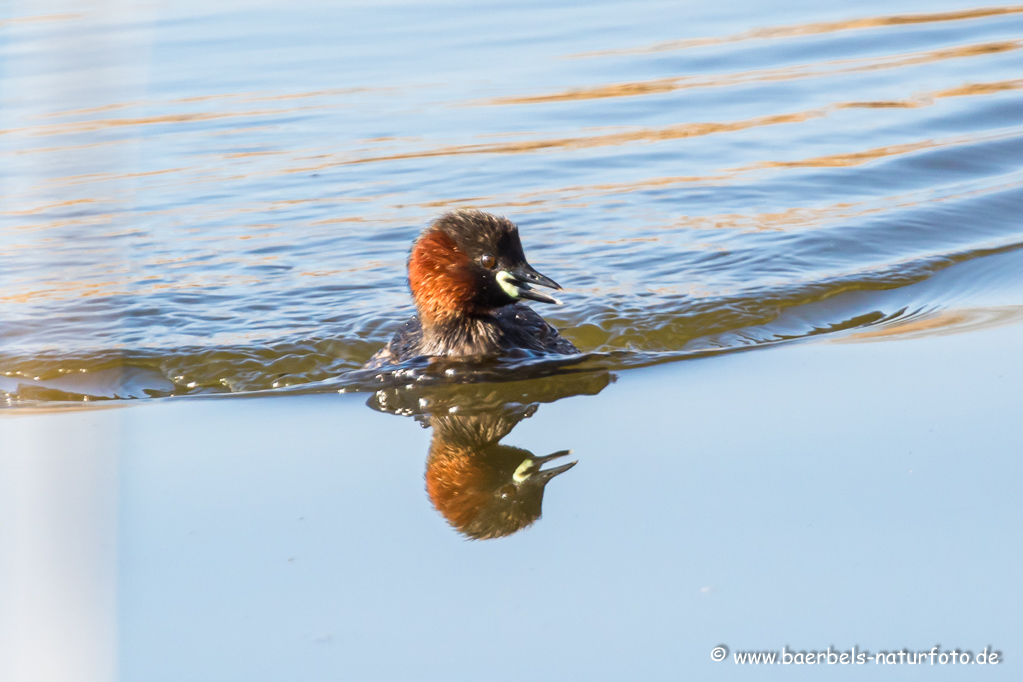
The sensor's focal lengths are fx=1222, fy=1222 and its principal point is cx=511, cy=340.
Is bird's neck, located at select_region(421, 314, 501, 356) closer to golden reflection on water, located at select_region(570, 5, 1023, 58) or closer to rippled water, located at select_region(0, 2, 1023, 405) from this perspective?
rippled water, located at select_region(0, 2, 1023, 405)

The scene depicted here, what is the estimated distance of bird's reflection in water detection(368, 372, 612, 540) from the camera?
455 centimetres

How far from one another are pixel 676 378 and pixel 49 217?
6174mm

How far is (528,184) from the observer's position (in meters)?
10.3

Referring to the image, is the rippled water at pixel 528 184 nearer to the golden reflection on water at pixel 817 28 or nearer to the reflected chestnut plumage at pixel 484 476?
the golden reflection on water at pixel 817 28

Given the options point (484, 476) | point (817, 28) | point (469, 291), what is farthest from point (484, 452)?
point (817, 28)

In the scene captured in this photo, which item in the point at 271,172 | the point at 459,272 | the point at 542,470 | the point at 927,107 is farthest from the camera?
the point at 927,107

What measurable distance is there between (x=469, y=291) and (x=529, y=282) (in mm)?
374

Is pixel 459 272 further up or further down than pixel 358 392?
further up

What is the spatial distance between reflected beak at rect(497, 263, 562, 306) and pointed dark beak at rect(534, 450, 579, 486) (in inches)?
54.7

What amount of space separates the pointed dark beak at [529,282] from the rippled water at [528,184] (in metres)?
0.55

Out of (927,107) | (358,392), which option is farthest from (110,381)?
(927,107)

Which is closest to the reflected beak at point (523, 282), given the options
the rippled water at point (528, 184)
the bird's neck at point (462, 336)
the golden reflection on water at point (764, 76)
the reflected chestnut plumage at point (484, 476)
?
the bird's neck at point (462, 336)

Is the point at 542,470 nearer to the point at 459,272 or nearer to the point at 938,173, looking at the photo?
the point at 459,272

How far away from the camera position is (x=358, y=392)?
6.29 meters
